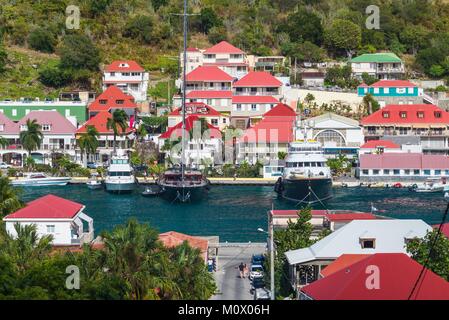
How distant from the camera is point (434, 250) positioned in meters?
27.5

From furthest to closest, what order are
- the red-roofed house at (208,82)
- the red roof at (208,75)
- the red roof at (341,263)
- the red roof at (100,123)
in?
the red roof at (208,75)
the red-roofed house at (208,82)
the red roof at (100,123)
the red roof at (341,263)

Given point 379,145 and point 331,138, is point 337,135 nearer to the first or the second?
point 331,138

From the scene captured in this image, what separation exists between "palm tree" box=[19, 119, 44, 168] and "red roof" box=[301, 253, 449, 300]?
142 feet

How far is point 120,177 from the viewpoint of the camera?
6050 cm

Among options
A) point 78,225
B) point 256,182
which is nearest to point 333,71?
point 256,182

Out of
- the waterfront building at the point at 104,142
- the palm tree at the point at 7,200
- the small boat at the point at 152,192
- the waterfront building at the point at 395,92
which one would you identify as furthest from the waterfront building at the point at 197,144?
the palm tree at the point at 7,200

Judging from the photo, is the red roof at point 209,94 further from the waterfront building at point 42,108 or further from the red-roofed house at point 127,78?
the waterfront building at point 42,108

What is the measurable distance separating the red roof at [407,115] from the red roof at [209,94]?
9.86m

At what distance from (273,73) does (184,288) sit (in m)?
55.8

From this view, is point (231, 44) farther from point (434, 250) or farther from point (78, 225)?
point (434, 250)

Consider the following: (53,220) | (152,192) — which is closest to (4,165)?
(152,192)

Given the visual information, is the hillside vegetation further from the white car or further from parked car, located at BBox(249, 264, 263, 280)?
parked car, located at BBox(249, 264, 263, 280)

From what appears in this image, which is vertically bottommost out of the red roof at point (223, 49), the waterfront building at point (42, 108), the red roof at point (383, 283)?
the red roof at point (383, 283)

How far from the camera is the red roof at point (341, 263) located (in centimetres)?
2783
